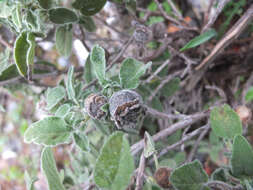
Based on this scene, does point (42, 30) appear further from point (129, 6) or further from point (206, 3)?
point (206, 3)

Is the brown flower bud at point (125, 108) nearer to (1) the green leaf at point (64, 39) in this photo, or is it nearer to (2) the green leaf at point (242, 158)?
(2) the green leaf at point (242, 158)

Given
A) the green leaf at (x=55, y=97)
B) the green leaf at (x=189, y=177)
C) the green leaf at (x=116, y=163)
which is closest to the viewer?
the green leaf at (x=116, y=163)

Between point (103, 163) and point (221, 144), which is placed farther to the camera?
point (221, 144)

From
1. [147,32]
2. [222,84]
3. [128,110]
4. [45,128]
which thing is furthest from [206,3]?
[45,128]

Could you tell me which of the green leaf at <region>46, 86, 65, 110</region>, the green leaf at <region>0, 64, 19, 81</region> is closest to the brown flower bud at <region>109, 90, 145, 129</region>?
the green leaf at <region>46, 86, 65, 110</region>

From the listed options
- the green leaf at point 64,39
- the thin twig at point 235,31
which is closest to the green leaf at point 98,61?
the green leaf at point 64,39

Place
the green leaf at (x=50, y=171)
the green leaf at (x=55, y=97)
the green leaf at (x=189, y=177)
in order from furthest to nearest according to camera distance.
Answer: the green leaf at (x=55, y=97)
the green leaf at (x=189, y=177)
the green leaf at (x=50, y=171)

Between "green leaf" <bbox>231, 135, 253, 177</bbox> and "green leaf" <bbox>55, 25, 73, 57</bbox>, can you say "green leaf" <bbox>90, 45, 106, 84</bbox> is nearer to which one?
"green leaf" <bbox>55, 25, 73, 57</bbox>
